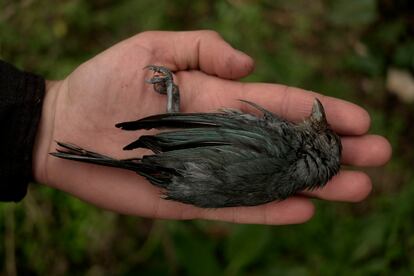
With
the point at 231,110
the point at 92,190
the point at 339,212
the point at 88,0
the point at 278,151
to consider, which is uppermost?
the point at 88,0

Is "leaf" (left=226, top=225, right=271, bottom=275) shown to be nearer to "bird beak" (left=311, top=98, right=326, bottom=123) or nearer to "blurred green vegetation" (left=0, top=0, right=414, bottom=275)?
"blurred green vegetation" (left=0, top=0, right=414, bottom=275)

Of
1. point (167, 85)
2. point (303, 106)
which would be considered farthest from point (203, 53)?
point (303, 106)

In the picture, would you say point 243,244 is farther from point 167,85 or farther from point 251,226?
point 167,85

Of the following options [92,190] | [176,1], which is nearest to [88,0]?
[176,1]

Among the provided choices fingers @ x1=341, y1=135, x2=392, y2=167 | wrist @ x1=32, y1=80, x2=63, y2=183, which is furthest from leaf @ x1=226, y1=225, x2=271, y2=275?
wrist @ x1=32, y1=80, x2=63, y2=183

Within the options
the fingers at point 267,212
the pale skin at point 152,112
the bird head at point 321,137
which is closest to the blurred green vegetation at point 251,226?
the fingers at point 267,212

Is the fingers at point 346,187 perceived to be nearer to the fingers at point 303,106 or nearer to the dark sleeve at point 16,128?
the fingers at point 303,106

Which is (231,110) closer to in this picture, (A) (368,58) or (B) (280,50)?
(B) (280,50)
